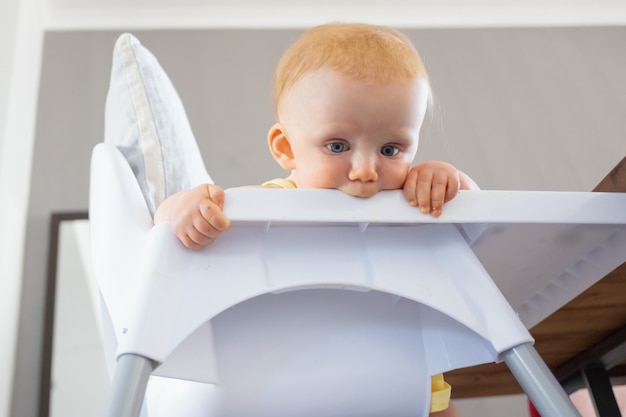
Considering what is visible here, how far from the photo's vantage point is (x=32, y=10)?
1.99 metres

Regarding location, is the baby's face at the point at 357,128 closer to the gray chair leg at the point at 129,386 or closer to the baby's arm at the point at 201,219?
the baby's arm at the point at 201,219

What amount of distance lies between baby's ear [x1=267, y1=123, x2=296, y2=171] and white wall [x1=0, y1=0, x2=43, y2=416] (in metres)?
0.93

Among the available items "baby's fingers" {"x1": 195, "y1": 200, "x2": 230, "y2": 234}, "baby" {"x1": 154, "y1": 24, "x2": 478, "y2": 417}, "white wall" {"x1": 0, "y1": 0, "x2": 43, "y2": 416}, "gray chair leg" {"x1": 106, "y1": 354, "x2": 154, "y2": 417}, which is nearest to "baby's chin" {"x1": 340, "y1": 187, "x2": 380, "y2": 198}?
"baby" {"x1": 154, "y1": 24, "x2": 478, "y2": 417}

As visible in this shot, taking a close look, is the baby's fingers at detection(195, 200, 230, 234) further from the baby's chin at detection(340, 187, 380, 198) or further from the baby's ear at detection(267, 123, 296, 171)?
the baby's ear at detection(267, 123, 296, 171)

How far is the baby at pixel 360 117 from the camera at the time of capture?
0.65 metres

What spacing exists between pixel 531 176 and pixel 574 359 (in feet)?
3.31

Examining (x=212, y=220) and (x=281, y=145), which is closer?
(x=212, y=220)

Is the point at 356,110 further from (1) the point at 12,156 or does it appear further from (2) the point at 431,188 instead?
(1) the point at 12,156

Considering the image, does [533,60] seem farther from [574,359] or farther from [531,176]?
[574,359]

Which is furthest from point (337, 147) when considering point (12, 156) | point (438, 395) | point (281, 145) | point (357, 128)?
point (12, 156)

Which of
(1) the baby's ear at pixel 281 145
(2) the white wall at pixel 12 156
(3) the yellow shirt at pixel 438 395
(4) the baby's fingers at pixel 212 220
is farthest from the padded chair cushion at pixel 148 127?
(2) the white wall at pixel 12 156

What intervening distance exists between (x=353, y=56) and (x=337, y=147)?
91mm

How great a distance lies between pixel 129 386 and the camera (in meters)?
0.46

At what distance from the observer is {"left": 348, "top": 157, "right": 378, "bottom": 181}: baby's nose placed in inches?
24.5
